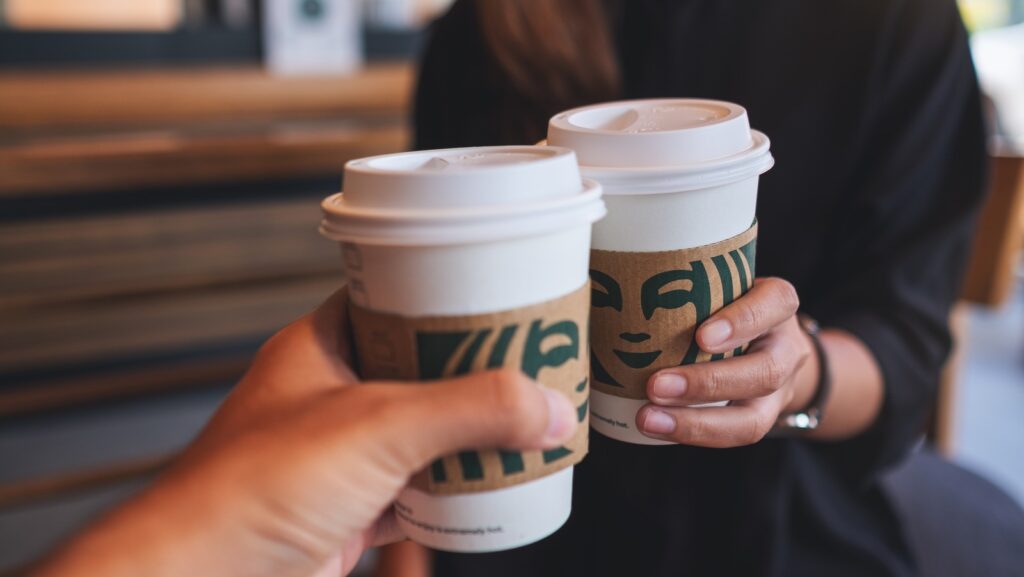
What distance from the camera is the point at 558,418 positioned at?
51cm

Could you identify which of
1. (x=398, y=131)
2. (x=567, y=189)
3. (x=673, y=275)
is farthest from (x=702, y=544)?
(x=398, y=131)

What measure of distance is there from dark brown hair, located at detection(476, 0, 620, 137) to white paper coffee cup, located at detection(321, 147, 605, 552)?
1.95ft

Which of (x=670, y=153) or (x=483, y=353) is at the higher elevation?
(x=670, y=153)

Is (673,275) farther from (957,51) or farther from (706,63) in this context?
(957,51)

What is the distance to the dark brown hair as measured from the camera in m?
1.09

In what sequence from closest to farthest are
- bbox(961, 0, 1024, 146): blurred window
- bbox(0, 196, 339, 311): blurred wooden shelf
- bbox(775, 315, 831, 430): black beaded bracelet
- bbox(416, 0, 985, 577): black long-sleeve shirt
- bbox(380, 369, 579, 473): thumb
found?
1. bbox(380, 369, 579, 473): thumb
2. bbox(775, 315, 831, 430): black beaded bracelet
3. bbox(416, 0, 985, 577): black long-sleeve shirt
4. bbox(0, 196, 339, 311): blurred wooden shelf
5. bbox(961, 0, 1024, 146): blurred window

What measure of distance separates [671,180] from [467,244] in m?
0.16

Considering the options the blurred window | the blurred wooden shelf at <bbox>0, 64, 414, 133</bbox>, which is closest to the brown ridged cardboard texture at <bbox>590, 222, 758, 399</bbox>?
the blurred wooden shelf at <bbox>0, 64, 414, 133</bbox>

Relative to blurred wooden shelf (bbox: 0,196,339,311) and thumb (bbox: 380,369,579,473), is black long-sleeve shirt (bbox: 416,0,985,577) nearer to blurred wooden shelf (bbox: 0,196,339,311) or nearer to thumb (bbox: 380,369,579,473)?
thumb (bbox: 380,369,579,473)

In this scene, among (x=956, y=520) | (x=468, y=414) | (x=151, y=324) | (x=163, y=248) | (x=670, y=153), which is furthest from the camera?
(x=151, y=324)

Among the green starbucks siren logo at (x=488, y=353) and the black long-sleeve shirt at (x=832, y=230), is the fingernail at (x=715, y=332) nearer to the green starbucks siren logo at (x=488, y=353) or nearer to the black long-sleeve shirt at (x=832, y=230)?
the green starbucks siren logo at (x=488, y=353)

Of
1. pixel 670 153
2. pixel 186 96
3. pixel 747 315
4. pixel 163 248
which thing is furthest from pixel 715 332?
pixel 186 96

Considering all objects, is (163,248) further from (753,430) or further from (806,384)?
(753,430)

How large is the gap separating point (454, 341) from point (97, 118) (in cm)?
261
